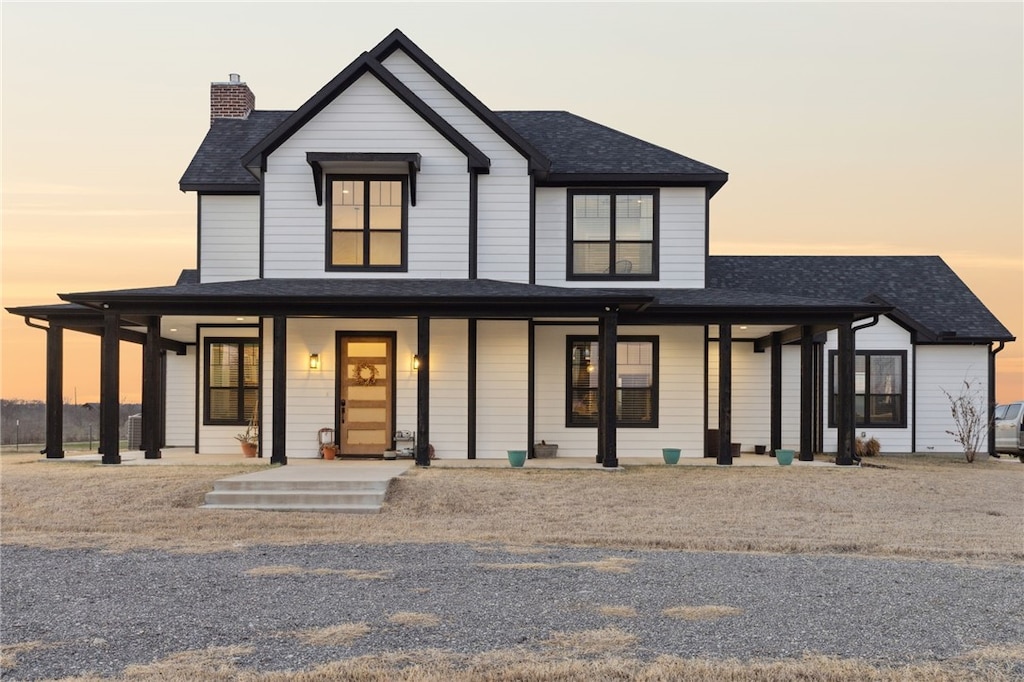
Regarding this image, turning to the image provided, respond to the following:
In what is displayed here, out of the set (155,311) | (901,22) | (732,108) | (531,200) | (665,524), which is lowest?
(665,524)

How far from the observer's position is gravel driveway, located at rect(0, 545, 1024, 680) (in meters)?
7.11

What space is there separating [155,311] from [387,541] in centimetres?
871

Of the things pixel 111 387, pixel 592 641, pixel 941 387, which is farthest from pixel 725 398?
pixel 592 641

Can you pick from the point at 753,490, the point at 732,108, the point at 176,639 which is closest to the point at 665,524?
the point at 753,490

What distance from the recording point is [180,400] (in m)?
24.0

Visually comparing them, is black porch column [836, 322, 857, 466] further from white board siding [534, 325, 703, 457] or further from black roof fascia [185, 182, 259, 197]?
black roof fascia [185, 182, 259, 197]

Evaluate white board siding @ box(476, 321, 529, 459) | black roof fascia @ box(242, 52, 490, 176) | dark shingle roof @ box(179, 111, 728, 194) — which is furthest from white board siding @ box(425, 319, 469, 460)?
dark shingle roof @ box(179, 111, 728, 194)

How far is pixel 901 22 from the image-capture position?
22.2m

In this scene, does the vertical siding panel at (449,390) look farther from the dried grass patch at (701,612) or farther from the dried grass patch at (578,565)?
the dried grass patch at (701,612)

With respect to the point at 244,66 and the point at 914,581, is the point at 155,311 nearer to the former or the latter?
the point at 244,66

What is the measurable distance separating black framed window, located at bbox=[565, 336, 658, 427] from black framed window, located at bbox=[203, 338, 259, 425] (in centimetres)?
651

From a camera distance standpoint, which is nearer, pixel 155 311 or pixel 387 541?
pixel 387 541

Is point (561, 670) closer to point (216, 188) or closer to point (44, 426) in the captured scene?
point (216, 188)

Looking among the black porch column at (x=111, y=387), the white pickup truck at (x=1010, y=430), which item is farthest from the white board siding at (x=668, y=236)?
the white pickup truck at (x=1010, y=430)
